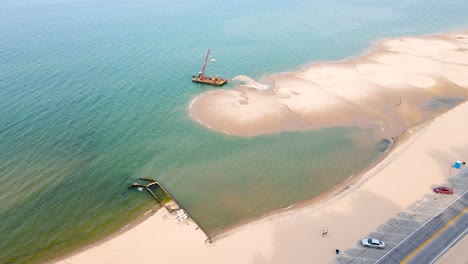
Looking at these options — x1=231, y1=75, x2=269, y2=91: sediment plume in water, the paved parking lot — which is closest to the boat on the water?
x1=231, y1=75, x2=269, y2=91: sediment plume in water

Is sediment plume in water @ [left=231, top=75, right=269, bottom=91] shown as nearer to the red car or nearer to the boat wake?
the boat wake

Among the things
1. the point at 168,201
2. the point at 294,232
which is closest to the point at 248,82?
the point at 168,201

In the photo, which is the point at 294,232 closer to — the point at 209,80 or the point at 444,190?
the point at 444,190

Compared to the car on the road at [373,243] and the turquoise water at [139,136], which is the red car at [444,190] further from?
the car on the road at [373,243]

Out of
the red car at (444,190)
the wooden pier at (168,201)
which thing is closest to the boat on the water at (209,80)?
Result: the wooden pier at (168,201)

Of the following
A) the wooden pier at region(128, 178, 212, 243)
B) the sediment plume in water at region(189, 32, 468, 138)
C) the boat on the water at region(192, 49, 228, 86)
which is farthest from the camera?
the boat on the water at region(192, 49, 228, 86)

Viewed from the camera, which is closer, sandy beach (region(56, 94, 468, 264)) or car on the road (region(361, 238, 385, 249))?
car on the road (region(361, 238, 385, 249))
